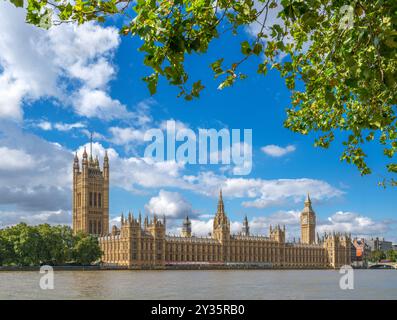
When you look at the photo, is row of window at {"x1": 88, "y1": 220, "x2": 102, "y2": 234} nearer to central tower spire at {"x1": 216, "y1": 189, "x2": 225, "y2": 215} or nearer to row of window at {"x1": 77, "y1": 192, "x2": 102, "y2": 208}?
row of window at {"x1": 77, "y1": 192, "x2": 102, "y2": 208}

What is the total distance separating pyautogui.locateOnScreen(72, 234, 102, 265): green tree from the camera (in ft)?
276

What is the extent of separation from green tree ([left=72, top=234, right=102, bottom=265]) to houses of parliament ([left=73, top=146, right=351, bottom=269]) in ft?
43.2

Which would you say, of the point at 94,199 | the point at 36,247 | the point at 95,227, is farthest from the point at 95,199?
the point at 36,247

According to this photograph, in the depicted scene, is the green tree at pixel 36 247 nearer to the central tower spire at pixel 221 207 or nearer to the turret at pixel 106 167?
the turret at pixel 106 167

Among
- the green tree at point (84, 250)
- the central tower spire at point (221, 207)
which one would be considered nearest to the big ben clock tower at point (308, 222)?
the central tower spire at point (221, 207)

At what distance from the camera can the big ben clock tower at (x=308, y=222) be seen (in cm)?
16200

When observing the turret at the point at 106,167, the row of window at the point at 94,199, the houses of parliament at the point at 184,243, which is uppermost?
the turret at the point at 106,167

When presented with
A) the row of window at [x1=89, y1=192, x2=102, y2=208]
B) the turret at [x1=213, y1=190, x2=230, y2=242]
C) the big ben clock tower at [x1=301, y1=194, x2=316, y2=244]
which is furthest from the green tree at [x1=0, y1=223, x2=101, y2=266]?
the big ben clock tower at [x1=301, y1=194, x2=316, y2=244]

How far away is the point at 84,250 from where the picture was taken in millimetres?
84875

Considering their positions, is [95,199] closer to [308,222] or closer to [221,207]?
[221,207]

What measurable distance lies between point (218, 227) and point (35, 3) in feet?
412
